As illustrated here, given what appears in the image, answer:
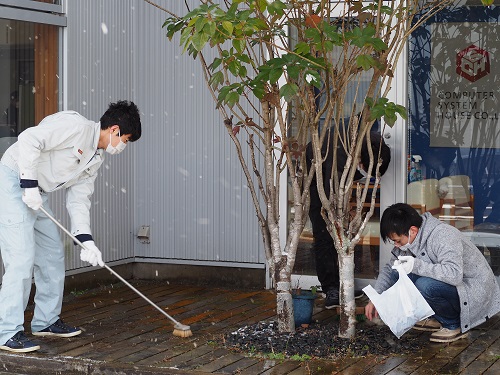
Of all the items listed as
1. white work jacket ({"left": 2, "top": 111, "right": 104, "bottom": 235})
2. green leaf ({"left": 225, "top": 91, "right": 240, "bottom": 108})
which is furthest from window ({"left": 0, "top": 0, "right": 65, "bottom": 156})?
green leaf ({"left": 225, "top": 91, "right": 240, "bottom": 108})

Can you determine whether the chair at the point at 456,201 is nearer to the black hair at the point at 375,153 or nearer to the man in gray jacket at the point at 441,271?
the black hair at the point at 375,153

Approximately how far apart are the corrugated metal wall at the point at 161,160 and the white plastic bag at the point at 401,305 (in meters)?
2.28

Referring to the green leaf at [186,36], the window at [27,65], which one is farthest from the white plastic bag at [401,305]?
the window at [27,65]

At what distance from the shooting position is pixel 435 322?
6520 mm

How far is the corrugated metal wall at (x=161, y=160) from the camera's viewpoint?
8023mm

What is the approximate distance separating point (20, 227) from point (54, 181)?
0.36 m

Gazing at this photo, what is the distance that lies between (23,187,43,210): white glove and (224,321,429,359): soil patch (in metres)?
1.45

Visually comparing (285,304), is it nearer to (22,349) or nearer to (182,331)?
(182,331)

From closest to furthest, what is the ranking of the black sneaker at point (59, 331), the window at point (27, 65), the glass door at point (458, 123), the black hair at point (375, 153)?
the black sneaker at point (59, 331) < the black hair at point (375, 153) < the window at point (27, 65) < the glass door at point (458, 123)

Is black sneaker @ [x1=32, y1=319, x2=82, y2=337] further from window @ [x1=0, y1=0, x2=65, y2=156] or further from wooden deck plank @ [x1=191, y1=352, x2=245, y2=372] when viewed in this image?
window @ [x1=0, y1=0, x2=65, y2=156]

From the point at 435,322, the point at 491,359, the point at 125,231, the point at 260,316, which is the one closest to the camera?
the point at 491,359

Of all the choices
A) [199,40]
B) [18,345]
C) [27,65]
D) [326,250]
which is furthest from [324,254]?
[199,40]

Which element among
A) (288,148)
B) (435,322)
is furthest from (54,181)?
(435,322)

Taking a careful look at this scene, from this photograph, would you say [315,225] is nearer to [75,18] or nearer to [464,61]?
[464,61]
